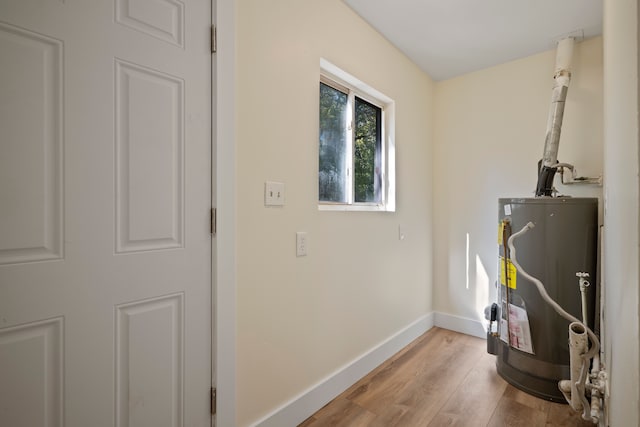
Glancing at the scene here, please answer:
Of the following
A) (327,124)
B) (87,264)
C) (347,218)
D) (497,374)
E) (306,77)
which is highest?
(306,77)

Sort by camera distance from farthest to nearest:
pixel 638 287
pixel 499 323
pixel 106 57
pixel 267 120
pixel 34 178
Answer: pixel 499 323, pixel 267 120, pixel 106 57, pixel 34 178, pixel 638 287

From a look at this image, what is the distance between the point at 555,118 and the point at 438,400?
2.02 meters

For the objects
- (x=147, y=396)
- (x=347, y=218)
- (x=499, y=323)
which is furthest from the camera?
(x=499, y=323)

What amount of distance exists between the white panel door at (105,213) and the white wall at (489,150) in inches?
94.1

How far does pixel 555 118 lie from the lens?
2.11 meters

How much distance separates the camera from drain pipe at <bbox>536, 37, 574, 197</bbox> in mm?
2053

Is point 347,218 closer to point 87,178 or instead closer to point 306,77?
point 306,77

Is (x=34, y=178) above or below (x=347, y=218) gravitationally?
above

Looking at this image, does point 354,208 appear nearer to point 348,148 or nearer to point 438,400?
point 348,148

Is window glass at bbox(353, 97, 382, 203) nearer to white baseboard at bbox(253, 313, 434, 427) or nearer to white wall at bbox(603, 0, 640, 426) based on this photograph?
white baseboard at bbox(253, 313, 434, 427)

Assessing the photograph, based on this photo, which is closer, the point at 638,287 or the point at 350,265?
the point at 638,287

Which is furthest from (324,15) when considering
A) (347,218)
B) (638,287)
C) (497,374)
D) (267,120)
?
(497,374)

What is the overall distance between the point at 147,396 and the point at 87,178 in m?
0.80

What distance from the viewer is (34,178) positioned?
2.92ft
